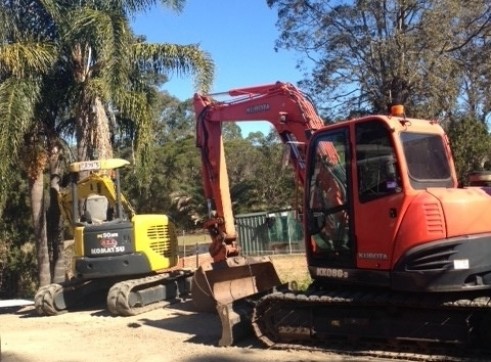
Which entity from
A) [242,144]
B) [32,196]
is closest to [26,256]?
[32,196]

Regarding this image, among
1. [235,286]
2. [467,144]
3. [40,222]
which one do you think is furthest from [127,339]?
[467,144]

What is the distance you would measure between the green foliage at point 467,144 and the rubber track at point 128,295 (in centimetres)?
1453

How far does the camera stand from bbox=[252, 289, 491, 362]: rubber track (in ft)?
22.3

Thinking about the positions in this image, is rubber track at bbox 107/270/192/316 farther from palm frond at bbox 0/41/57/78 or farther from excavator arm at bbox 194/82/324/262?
palm frond at bbox 0/41/57/78

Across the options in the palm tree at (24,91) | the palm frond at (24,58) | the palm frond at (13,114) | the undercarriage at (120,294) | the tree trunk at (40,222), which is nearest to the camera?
the undercarriage at (120,294)

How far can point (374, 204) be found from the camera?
23.8 ft

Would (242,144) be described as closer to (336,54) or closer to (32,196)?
(336,54)

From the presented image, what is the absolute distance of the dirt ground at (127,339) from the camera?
8.02 m

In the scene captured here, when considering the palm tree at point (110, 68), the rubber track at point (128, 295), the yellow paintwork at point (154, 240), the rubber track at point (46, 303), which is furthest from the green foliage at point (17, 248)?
the rubber track at point (128, 295)

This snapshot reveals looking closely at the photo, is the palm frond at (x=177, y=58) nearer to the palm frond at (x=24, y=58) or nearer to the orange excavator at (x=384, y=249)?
the palm frond at (x=24, y=58)

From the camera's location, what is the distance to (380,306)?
731 cm

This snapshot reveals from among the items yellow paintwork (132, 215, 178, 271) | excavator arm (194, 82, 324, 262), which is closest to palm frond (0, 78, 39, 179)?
yellow paintwork (132, 215, 178, 271)

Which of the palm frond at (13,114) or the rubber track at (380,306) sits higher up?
the palm frond at (13,114)

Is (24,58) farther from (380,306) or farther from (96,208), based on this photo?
(380,306)
